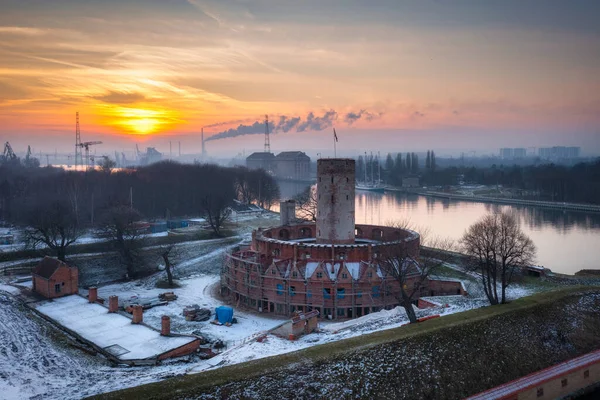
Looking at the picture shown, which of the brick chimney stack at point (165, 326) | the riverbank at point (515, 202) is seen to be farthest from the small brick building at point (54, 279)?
the riverbank at point (515, 202)

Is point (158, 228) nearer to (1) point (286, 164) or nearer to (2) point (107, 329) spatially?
(2) point (107, 329)

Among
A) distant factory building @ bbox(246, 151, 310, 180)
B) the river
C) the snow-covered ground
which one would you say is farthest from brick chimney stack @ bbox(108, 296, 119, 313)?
distant factory building @ bbox(246, 151, 310, 180)

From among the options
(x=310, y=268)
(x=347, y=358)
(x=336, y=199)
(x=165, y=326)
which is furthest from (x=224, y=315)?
(x=347, y=358)

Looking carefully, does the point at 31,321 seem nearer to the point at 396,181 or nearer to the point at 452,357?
the point at 452,357

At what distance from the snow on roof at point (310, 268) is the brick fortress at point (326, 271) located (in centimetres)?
Result: 6

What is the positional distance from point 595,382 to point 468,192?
96.7 meters

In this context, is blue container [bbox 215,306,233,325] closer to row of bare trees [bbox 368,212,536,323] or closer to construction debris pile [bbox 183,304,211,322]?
construction debris pile [bbox 183,304,211,322]

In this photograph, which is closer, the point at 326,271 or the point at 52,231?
the point at 326,271

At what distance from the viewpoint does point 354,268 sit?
27688mm

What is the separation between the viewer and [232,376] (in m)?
16.2

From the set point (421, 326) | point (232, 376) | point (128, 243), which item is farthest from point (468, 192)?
point (232, 376)

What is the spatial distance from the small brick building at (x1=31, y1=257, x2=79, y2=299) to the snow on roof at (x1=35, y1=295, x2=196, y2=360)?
72cm

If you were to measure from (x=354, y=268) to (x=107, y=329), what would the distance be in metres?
13.5

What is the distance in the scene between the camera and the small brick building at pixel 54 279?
28.3 meters
